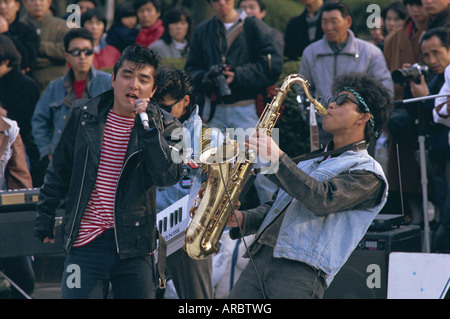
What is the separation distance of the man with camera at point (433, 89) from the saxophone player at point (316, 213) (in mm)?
2414

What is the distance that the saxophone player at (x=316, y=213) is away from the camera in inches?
146

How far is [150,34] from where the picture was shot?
9.22 meters

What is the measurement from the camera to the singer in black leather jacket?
3770mm

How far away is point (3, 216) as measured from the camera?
5.29 meters

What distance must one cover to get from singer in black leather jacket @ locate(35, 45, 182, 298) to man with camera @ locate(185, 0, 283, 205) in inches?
122

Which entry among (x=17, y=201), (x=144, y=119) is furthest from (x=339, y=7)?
(x=144, y=119)

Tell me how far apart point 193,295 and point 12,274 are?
5.77 feet

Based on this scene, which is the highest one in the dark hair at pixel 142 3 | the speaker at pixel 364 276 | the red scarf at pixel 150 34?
the dark hair at pixel 142 3

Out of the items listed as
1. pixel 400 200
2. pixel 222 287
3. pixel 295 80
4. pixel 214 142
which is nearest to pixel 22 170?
pixel 222 287

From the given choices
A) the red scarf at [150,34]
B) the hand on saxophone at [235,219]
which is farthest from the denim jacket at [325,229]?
the red scarf at [150,34]

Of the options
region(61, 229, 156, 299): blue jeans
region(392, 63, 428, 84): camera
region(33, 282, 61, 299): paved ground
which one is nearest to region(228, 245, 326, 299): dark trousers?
region(61, 229, 156, 299): blue jeans

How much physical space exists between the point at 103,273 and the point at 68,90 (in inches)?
149

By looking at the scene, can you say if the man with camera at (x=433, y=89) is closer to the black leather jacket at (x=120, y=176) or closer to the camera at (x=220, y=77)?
the camera at (x=220, y=77)

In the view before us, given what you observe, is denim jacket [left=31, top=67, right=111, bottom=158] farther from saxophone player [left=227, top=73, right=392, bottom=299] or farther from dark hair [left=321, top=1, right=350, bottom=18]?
saxophone player [left=227, top=73, right=392, bottom=299]
